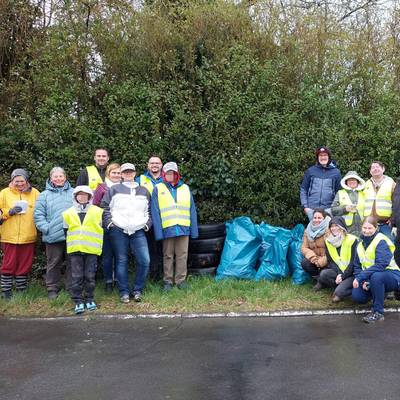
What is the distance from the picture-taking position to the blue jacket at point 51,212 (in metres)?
6.86

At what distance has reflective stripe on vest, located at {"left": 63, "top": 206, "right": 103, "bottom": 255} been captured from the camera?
6.50 meters

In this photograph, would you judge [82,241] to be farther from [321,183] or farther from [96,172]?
[321,183]

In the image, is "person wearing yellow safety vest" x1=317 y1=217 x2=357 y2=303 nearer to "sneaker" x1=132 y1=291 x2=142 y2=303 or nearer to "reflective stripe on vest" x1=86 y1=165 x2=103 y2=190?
"sneaker" x1=132 y1=291 x2=142 y2=303

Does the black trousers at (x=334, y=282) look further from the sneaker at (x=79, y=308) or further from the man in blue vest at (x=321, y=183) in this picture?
the sneaker at (x=79, y=308)

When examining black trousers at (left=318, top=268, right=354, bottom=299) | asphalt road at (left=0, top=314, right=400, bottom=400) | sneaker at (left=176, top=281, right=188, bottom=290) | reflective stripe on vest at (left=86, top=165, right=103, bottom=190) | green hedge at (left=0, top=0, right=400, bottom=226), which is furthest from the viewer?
green hedge at (left=0, top=0, right=400, bottom=226)

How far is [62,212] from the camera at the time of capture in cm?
687

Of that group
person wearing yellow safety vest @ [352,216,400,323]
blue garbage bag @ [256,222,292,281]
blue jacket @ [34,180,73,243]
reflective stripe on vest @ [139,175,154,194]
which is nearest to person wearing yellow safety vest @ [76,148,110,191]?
blue jacket @ [34,180,73,243]

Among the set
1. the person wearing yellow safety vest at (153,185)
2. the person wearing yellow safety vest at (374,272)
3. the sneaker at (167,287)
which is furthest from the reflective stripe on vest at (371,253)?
the person wearing yellow safety vest at (153,185)

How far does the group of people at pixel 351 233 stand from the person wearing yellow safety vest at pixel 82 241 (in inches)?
A: 111

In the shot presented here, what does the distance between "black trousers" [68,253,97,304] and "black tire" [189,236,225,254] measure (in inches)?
63.3

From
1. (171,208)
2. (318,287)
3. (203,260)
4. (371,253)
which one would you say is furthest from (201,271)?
(371,253)

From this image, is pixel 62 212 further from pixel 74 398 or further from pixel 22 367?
pixel 74 398

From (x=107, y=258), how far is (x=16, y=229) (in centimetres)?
130

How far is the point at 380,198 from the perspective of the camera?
7148mm
